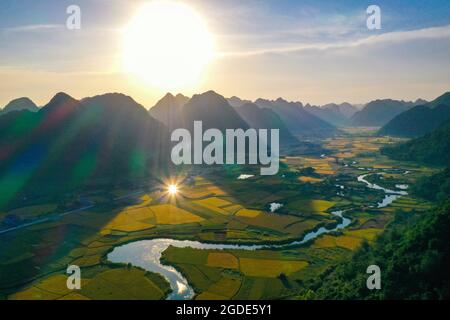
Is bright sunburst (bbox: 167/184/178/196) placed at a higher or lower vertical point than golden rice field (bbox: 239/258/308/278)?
higher

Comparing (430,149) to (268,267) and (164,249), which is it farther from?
(164,249)

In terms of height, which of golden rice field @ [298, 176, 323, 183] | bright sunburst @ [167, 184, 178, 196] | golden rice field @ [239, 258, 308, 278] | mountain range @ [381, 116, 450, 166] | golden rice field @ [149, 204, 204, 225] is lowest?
golden rice field @ [239, 258, 308, 278]

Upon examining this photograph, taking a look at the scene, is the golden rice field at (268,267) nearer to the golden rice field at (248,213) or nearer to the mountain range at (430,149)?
the golden rice field at (248,213)

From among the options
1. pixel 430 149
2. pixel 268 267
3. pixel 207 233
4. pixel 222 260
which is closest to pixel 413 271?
pixel 268 267

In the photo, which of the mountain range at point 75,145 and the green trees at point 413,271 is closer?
the green trees at point 413,271

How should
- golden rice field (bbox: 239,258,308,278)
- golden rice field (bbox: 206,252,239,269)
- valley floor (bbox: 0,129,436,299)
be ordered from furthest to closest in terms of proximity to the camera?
1. golden rice field (bbox: 206,252,239,269)
2. golden rice field (bbox: 239,258,308,278)
3. valley floor (bbox: 0,129,436,299)

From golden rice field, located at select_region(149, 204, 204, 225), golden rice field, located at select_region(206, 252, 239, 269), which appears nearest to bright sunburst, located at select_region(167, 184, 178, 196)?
golden rice field, located at select_region(149, 204, 204, 225)

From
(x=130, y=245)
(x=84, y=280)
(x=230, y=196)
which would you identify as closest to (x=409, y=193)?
(x=230, y=196)

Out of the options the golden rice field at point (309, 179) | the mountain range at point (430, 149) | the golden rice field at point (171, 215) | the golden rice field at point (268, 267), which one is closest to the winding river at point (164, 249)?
the golden rice field at point (268, 267)

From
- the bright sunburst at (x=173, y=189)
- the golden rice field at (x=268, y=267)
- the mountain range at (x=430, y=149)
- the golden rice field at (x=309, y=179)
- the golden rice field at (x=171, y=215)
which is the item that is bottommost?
the golden rice field at (x=268, y=267)

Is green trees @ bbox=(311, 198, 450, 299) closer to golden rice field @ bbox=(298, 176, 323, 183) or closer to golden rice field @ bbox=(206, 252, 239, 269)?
golden rice field @ bbox=(206, 252, 239, 269)

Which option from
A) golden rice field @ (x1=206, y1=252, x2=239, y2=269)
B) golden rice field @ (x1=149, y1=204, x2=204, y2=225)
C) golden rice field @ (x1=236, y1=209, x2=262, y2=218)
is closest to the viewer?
golden rice field @ (x1=206, y1=252, x2=239, y2=269)

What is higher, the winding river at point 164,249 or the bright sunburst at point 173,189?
the bright sunburst at point 173,189
